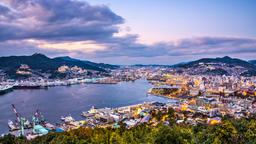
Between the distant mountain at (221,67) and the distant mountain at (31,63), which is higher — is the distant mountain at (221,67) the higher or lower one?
the lower one

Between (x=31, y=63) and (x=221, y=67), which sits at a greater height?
(x=31, y=63)

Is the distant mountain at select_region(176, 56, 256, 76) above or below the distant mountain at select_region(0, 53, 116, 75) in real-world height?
below

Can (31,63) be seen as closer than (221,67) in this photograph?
No

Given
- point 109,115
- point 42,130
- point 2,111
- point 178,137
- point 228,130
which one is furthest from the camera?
point 2,111

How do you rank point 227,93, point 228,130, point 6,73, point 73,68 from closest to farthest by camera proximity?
1. point 228,130
2. point 227,93
3. point 6,73
4. point 73,68

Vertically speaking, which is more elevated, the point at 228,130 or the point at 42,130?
the point at 228,130

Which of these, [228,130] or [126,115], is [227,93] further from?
[228,130]

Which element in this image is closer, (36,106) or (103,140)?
(103,140)

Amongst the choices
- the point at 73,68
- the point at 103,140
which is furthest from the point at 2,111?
the point at 73,68
